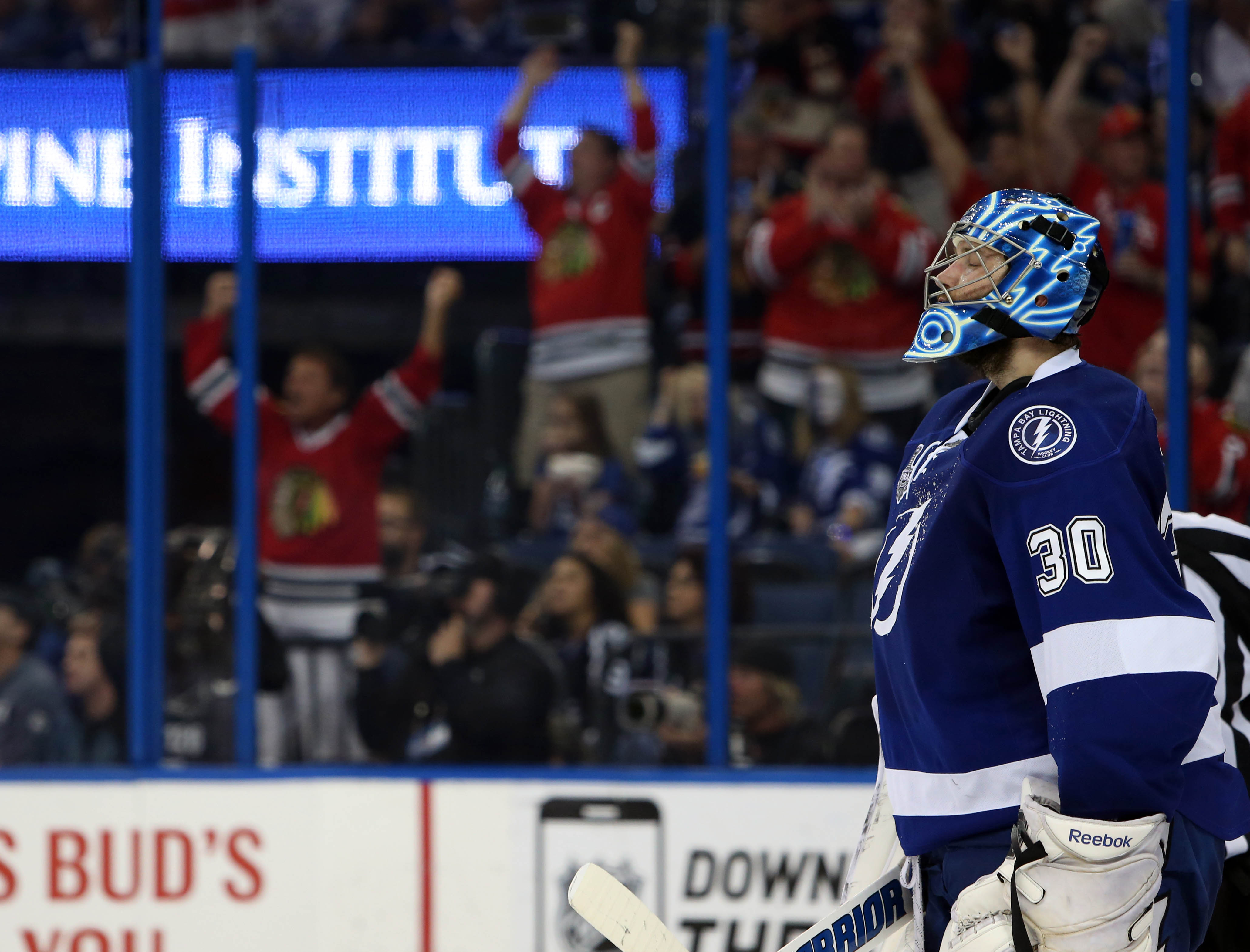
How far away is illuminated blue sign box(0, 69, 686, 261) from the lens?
3348mm

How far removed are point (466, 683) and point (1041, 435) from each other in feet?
6.48

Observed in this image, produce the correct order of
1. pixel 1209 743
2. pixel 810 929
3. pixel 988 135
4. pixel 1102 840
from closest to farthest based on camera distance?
pixel 1102 840 < pixel 1209 743 < pixel 810 929 < pixel 988 135

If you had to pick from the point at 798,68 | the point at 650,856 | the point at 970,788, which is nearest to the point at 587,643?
the point at 650,856

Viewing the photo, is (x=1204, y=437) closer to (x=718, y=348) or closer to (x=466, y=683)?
(x=718, y=348)

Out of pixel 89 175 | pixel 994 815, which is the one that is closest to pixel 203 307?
pixel 89 175

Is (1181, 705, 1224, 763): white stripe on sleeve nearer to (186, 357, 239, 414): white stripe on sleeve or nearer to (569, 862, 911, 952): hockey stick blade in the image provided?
(569, 862, 911, 952): hockey stick blade

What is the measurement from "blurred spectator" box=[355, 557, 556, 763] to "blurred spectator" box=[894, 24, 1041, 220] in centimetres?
128

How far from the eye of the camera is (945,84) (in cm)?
346

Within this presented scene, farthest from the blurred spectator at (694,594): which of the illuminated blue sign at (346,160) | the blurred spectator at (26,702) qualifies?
the blurred spectator at (26,702)

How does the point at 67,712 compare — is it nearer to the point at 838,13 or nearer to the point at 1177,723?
the point at 838,13

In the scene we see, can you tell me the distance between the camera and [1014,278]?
1682 millimetres

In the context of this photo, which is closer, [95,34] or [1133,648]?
[1133,648]

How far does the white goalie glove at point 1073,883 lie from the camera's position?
4.92 feet

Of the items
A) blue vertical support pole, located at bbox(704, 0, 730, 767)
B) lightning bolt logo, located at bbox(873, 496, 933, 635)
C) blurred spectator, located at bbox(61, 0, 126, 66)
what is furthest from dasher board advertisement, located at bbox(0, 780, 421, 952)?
lightning bolt logo, located at bbox(873, 496, 933, 635)
